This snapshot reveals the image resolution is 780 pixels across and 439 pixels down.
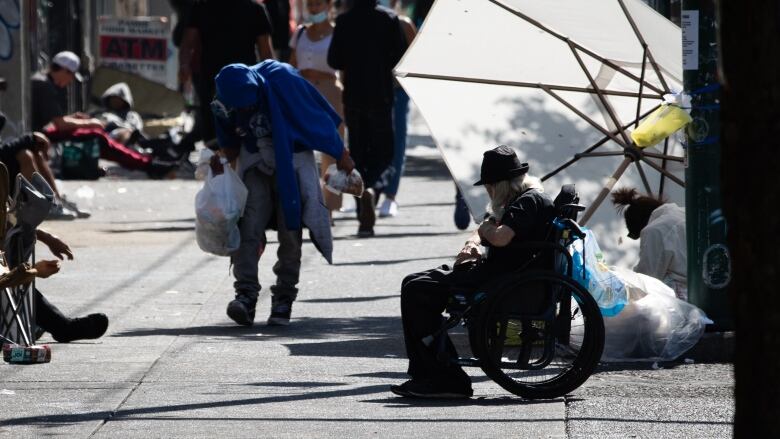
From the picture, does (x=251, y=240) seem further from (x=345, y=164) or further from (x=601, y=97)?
(x=601, y=97)

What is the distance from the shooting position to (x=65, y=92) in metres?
22.9

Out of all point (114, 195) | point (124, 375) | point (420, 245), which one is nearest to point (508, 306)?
point (124, 375)

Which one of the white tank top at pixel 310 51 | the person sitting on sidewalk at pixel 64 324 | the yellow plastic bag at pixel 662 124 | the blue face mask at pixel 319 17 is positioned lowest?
the person sitting on sidewalk at pixel 64 324

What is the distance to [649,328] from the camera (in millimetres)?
8352

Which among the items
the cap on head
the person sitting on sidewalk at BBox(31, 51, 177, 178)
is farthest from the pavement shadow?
the person sitting on sidewalk at BBox(31, 51, 177, 178)

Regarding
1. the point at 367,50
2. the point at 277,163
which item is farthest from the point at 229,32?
the point at 277,163

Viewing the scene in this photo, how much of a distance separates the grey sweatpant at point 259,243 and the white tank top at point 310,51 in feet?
18.3

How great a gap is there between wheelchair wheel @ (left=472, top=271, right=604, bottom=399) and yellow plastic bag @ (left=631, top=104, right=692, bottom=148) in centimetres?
146

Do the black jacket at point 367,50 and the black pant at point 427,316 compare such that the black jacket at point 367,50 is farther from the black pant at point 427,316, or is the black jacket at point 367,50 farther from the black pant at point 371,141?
the black pant at point 427,316

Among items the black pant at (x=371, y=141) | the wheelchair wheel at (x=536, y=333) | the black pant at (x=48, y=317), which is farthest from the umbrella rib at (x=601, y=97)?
the black pant at (x=371, y=141)

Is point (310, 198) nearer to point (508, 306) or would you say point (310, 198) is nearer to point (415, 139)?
point (508, 306)

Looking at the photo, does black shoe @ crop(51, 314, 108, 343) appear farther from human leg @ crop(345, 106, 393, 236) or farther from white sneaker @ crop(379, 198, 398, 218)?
white sneaker @ crop(379, 198, 398, 218)

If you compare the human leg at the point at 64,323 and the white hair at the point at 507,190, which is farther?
the human leg at the point at 64,323

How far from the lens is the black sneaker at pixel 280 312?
9680 millimetres
